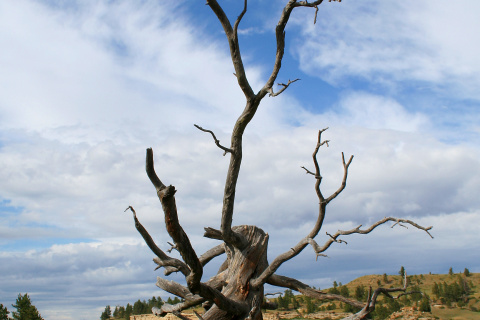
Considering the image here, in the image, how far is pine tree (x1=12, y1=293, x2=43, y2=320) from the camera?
25656 millimetres

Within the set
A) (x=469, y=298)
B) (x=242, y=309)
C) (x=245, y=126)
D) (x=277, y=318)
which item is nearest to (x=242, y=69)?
(x=245, y=126)

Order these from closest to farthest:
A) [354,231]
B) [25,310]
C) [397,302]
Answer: [354,231] → [397,302] → [25,310]

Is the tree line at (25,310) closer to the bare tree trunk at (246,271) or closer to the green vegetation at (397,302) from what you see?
the green vegetation at (397,302)

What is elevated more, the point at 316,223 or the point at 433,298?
the point at 316,223

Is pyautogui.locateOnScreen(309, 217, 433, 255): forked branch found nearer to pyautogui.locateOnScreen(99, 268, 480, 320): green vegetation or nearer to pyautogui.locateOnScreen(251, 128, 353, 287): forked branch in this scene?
pyautogui.locateOnScreen(251, 128, 353, 287): forked branch

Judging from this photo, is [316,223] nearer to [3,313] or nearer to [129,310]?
[129,310]

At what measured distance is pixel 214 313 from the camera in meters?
8.69

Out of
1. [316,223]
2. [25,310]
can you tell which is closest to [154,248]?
[316,223]

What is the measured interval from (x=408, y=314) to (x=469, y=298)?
8.35 meters

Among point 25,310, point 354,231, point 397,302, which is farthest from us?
point 25,310

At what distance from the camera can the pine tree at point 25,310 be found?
25656 millimetres

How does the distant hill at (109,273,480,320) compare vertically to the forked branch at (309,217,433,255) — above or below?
below

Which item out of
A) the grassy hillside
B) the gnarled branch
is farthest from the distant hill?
the gnarled branch

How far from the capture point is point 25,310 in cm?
2580
